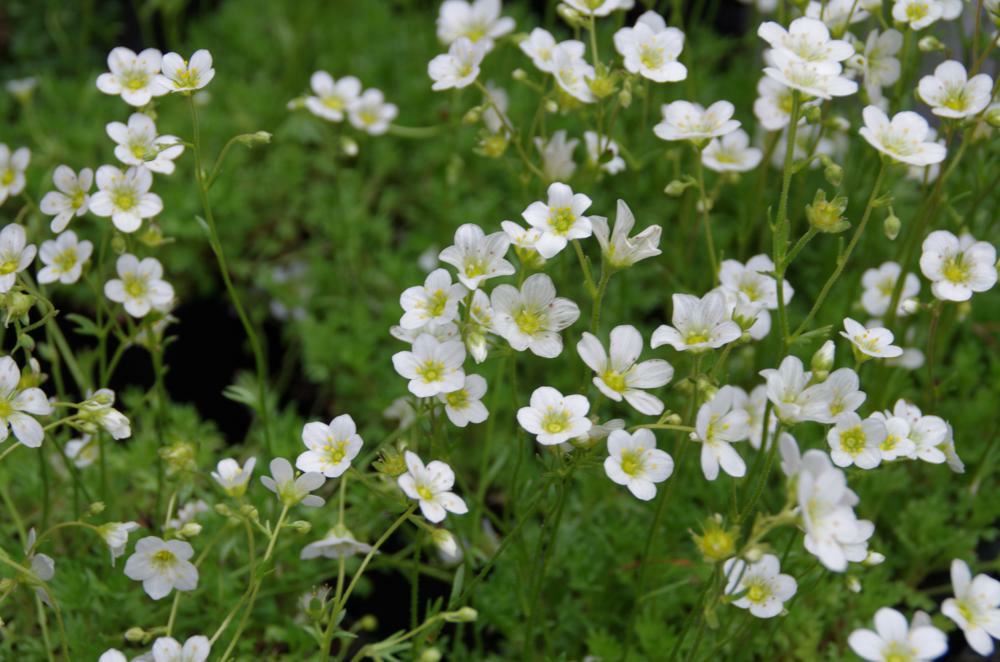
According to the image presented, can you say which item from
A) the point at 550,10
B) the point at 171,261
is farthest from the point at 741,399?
the point at 171,261

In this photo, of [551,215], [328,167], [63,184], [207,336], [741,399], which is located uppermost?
[551,215]

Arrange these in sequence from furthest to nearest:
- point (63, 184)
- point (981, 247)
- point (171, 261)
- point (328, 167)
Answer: point (328, 167) < point (171, 261) < point (63, 184) < point (981, 247)

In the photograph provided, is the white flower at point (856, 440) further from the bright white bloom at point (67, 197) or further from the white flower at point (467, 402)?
the bright white bloom at point (67, 197)

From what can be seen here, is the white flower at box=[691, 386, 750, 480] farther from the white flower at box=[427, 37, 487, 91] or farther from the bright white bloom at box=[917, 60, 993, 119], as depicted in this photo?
the white flower at box=[427, 37, 487, 91]

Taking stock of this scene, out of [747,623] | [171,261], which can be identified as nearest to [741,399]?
[747,623]

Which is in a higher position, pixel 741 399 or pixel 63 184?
pixel 63 184

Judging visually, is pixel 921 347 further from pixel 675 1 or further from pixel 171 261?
pixel 171 261

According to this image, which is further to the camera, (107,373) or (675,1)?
(675,1)

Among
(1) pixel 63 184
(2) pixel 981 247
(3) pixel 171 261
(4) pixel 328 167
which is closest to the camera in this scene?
(2) pixel 981 247

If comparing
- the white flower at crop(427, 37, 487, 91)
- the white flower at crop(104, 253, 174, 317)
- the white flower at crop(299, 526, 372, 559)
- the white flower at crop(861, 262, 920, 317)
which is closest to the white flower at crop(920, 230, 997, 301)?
the white flower at crop(861, 262, 920, 317)
